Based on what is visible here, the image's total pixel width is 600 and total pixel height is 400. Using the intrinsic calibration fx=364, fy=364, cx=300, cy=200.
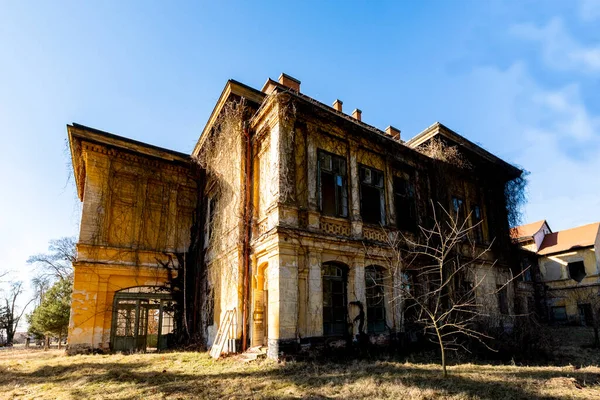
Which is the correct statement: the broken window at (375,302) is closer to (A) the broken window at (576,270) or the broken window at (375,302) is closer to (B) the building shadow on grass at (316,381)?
(B) the building shadow on grass at (316,381)

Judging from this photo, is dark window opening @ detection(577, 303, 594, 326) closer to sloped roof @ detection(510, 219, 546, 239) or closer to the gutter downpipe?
sloped roof @ detection(510, 219, 546, 239)

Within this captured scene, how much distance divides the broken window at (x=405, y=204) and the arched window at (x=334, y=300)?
380 centimetres

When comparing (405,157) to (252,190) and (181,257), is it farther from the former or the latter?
(181,257)

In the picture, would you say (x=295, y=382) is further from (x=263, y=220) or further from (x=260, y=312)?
(x=263, y=220)

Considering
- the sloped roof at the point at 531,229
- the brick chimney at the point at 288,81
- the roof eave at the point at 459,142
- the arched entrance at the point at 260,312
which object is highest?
the brick chimney at the point at 288,81

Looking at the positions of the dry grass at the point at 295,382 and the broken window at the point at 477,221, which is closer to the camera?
the dry grass at the point at 295,382

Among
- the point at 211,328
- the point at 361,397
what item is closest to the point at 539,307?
the point at 211,328

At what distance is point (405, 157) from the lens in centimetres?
1422

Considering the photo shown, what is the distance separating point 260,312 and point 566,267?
29.4 meters

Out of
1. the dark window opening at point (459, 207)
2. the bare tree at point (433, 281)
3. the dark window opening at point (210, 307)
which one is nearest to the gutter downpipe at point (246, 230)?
the dark window opening at point (210, 307)

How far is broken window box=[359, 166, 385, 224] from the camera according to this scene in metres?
12.7

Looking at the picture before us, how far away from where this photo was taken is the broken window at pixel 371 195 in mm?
12719

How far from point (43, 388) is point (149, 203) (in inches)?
380

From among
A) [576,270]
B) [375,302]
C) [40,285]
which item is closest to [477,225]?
[375,302]
